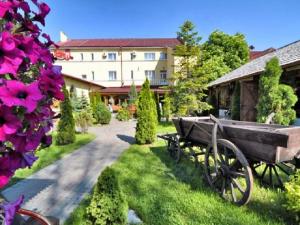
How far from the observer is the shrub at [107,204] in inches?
119

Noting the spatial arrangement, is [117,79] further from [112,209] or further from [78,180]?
[112,209]

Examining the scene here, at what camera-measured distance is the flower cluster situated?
2.80 ft

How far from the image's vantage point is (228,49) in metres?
30.5

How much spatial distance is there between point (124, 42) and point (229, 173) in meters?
33.4

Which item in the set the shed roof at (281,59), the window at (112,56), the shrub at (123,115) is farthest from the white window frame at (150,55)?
the shed roof at (281,59)

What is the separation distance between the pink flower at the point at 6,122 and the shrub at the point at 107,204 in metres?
2.35

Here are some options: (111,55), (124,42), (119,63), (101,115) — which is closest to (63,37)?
(111,55)

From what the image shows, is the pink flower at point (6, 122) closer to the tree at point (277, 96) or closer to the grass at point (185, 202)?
the grass at point (185, 202)

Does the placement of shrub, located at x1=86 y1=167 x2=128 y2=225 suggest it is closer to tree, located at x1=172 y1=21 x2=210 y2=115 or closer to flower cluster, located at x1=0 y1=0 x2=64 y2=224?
flower cluster, located at x1=0 y1=0 x2=64 y2=224

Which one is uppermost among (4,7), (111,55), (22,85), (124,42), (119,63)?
(124,42)

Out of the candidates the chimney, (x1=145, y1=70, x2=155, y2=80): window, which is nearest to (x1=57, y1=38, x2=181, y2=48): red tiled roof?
the chimney

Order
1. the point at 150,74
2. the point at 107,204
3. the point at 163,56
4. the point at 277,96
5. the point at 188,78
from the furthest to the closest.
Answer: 1. the point at 150,74
2. the point at 163,56
3. the point at 188,78
4. the point at 277,96
5. the point at 107,204

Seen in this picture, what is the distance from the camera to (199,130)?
5328 mm

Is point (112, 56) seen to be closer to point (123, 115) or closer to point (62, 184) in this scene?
point (123, 115)
